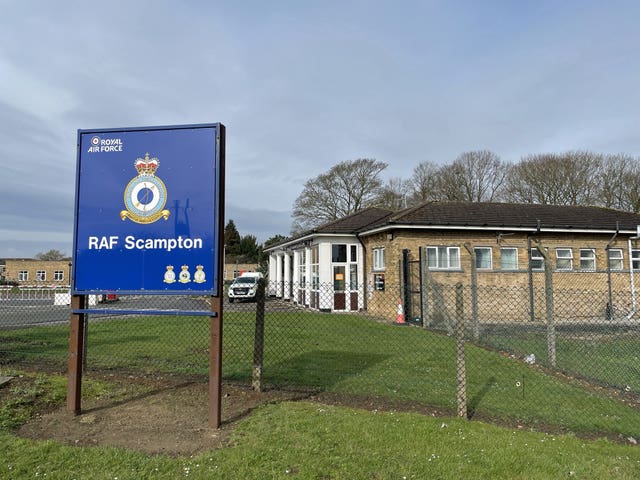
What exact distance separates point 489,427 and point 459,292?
1.40m

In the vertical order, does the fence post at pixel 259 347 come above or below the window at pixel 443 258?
below

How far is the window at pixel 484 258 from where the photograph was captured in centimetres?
1712

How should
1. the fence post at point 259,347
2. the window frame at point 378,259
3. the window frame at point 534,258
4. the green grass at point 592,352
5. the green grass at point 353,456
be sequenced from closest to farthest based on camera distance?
the green grass at point 353,456
the fence post at point 259,347
the green grass at point 592,352
the window frame at point 378,259
the window frame at point 534,258

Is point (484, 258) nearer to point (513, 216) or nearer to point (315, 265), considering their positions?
point (513, 216)

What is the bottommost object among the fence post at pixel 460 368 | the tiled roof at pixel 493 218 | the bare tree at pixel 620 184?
the fence post at pixel 460 368

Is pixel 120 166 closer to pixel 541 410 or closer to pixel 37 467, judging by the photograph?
pixel 37 467

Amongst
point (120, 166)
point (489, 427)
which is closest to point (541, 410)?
point (489, 427)

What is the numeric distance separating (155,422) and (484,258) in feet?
49.3

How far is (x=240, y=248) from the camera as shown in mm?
76250

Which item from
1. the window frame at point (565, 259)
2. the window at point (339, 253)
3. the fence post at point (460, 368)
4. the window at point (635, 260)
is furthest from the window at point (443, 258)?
the fence post at point (460, 368)

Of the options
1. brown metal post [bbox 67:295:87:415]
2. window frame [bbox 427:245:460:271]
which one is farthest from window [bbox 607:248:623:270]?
brown metal post [bbox 67:295:87:415]

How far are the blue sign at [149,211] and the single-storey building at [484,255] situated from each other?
10.7 metres

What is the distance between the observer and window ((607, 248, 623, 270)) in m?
18.4

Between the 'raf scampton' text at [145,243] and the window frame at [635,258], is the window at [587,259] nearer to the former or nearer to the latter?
the window frame at [635,258]
